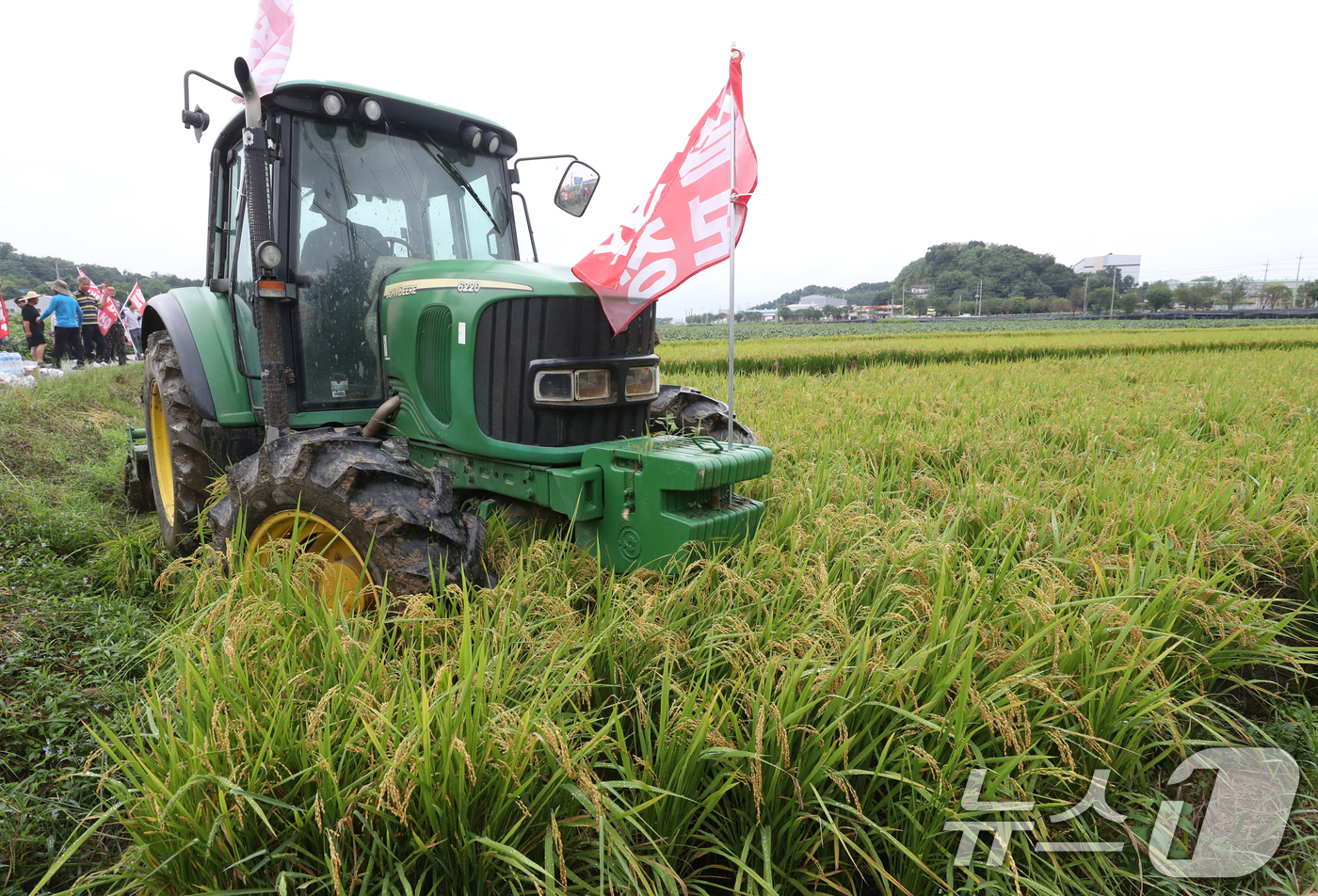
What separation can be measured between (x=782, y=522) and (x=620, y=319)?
118cm

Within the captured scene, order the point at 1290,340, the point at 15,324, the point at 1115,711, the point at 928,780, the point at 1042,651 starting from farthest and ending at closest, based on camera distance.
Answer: the point at 15,324 < the point at 1290,340 < the point at 1042,651 < the point at 1115,711 < the point at 928,780

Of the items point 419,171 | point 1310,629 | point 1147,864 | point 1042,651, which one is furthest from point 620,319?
point 1310,629

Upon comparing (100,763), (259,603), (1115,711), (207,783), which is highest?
(259,603)

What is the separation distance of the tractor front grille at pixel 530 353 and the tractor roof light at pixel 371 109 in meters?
1.17

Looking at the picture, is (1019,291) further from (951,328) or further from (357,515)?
(357,515)

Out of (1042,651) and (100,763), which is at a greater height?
(1042,651)

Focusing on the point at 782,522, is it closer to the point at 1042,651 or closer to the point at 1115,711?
the point at 1042,651

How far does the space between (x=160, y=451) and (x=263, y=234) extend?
231 cm

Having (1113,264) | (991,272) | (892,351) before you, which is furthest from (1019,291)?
(892,351)

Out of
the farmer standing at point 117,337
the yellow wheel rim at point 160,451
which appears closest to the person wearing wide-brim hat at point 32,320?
the farmer standing at point 117,337

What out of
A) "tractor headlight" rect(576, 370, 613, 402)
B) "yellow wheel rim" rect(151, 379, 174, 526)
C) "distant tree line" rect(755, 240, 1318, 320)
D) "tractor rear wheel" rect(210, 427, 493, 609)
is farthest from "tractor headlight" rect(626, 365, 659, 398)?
"distant tree line" rect(755, 240, 1318, 320)

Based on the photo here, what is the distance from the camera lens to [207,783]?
4.86 feet

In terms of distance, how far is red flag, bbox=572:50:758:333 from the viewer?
8.84 ft

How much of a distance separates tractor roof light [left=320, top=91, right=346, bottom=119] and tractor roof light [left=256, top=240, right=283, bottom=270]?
732mm
